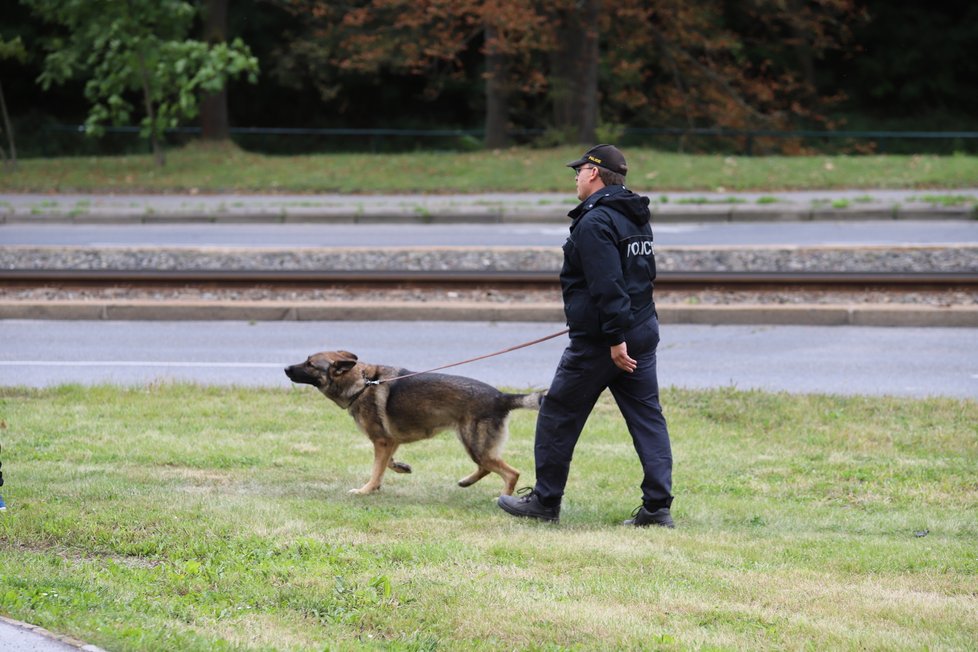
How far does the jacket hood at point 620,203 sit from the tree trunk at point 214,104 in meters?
26.3

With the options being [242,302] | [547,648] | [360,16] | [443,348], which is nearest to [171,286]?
[242,302]

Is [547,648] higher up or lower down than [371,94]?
lower down

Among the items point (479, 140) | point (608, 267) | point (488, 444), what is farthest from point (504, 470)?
point (479, 140)

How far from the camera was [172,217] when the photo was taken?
70.4 ft

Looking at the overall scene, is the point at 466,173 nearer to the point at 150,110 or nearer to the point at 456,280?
the point at 150,110

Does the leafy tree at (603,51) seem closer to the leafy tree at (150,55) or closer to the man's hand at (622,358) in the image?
the leafy tree at (150,55)

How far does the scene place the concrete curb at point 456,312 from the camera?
12.1 meters

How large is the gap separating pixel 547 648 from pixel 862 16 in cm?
3395

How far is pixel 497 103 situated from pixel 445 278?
1828cm

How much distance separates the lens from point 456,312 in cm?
1248

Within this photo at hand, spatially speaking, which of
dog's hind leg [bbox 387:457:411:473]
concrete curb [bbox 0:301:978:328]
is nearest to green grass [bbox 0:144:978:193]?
concrete curb [bbox 0:301:978:328]

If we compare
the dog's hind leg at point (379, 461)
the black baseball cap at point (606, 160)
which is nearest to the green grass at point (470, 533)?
the dog's hind leg at point (379, 461)

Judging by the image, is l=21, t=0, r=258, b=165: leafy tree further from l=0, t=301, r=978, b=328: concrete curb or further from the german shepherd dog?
the german shepherd dog

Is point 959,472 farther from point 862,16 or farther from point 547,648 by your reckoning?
point 862,16
